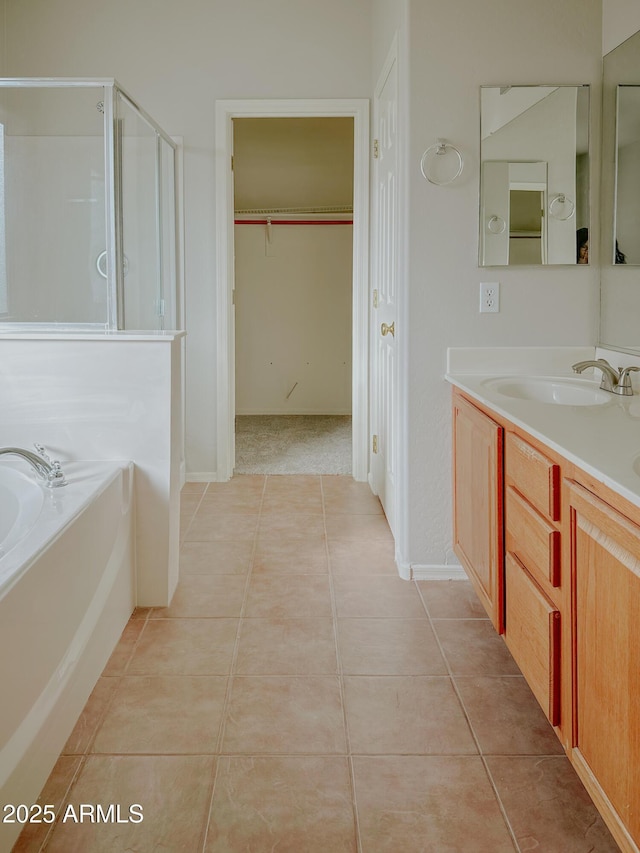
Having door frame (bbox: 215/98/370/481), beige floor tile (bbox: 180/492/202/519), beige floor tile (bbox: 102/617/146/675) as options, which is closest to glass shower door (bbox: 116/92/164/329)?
door frame (bbox: 215/98/370/481)

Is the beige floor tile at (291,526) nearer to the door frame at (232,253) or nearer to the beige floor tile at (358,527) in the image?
the beige floor tile at (358,527)

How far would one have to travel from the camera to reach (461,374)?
2.85 metres

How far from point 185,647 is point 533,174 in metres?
2.05

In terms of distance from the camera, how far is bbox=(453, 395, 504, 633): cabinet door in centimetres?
214

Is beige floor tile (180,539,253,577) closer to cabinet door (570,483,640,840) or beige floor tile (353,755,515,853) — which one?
beige floor tile (353,755,515,853)

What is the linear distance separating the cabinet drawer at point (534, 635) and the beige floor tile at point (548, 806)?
16cm

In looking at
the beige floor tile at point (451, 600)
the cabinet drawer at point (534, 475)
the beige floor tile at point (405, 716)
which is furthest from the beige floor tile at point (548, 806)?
the beige floor tile at point (451, 600)

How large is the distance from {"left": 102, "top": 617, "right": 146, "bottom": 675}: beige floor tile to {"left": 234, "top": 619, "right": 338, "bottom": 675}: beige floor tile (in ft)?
1.11

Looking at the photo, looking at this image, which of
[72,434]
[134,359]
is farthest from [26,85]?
[72,434]

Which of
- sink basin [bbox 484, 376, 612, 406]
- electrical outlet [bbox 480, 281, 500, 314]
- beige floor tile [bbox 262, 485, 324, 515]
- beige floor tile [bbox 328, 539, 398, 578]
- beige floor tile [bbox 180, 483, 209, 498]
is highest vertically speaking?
electrical outlet [bbox 480, 281, 500, 314]

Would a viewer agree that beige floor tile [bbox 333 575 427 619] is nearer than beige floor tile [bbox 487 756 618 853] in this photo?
No

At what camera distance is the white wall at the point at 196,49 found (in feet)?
13.8

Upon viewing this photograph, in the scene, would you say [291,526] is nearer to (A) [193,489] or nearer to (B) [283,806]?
(A) [193,489]

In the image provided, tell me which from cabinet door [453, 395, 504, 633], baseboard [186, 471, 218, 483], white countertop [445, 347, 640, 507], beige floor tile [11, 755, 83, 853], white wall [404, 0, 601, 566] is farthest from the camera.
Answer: baseboard [186, 471, 218, 483]
